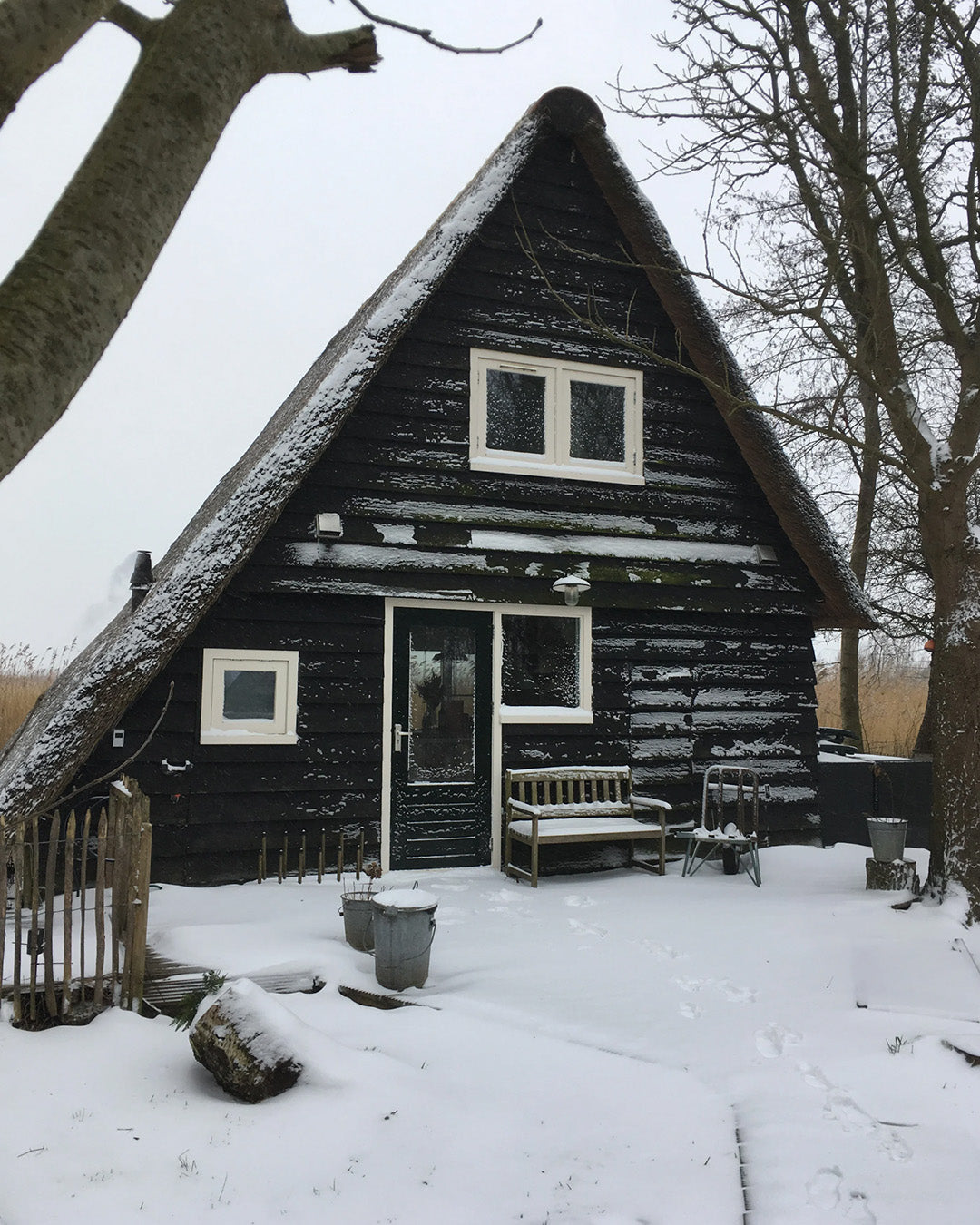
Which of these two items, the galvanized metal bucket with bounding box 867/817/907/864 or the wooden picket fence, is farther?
the galvanized metal bucket with bounding box 867/817/907/864

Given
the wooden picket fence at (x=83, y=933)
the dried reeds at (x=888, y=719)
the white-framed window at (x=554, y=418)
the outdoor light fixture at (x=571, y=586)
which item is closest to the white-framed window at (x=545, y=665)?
the outdoor light fixture at (x=571, y=586)

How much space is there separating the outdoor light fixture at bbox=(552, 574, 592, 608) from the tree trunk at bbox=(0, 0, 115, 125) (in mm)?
6377

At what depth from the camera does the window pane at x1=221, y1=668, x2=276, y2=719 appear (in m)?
7.56

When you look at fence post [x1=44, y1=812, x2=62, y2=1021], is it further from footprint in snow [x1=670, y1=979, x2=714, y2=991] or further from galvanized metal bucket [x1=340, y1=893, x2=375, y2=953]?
footprint in snow [x1=670, y1=979, x2=714, y2=991]

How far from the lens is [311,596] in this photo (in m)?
7.76

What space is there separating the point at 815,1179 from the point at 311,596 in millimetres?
5473

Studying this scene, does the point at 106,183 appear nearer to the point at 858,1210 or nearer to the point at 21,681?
the point at 858,1210

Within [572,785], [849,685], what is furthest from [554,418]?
[849,685]

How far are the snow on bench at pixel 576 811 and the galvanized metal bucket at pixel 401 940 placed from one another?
2495 millimetres

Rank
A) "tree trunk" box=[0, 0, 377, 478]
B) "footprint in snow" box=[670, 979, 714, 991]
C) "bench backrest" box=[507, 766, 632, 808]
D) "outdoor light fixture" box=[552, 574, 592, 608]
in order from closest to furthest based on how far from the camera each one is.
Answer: "tree trunk" box=[0, 0, 377, 478], "footprint in snow" box=[670, 979, 714, 991], "bench backrest" box=[507, 766, 632, 808], "outdoor light fixture" box=[552, 574, 592, 608]

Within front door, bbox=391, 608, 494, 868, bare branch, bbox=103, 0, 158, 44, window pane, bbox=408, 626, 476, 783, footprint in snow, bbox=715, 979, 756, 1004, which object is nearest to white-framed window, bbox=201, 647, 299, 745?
front door, bbox=391, 608, 494, 868

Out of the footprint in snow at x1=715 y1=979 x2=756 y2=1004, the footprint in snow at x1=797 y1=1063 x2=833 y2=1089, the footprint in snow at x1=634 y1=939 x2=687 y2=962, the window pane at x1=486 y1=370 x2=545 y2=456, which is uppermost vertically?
the window pane at x1=486 y1=370 x2=545 y2=456

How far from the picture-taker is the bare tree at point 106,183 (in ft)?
6.46

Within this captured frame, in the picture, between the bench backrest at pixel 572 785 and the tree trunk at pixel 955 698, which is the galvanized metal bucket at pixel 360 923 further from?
the tree trunk at pixel 955 698
